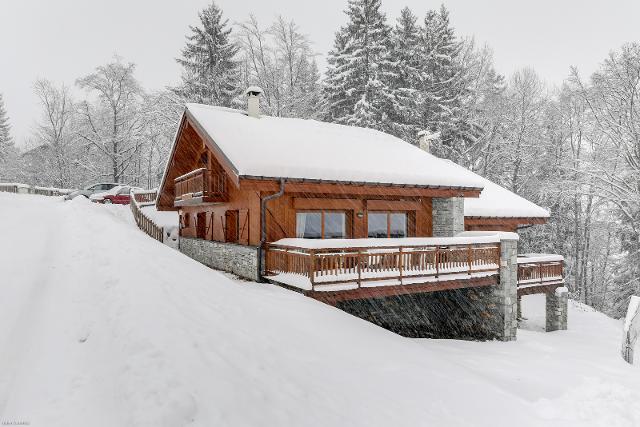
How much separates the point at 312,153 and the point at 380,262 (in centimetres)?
510

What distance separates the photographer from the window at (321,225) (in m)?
13.5

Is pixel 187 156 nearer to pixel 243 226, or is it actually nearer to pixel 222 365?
pixel 243 226

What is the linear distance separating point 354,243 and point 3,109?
53.7 m

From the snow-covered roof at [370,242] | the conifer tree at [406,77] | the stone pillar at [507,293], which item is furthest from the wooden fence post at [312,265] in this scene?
the conifer tree at [406,77]

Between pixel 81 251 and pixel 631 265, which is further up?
pixel 81 251

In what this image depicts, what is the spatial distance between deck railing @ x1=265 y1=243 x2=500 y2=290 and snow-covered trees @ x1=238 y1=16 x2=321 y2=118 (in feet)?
72.5

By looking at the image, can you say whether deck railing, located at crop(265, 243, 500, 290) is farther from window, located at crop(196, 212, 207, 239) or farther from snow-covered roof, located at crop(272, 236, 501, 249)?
window, located at crop(196, 212, 207, 239)

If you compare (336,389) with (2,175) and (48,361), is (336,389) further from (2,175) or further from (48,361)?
(2,175)

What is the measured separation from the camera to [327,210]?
45.8ft

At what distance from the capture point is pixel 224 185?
1541 centimetres

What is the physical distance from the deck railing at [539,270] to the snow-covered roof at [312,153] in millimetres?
3719

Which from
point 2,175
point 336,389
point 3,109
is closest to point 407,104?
point 336,389

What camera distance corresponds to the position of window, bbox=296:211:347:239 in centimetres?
1349

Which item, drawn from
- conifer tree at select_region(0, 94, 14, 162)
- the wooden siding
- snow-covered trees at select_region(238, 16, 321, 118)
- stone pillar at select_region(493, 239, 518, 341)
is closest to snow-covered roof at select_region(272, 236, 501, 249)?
stone pillar at select_region(493, 239, 518, 341)
